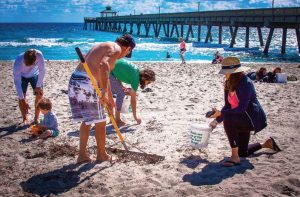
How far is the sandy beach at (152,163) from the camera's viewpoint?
10.7 feet

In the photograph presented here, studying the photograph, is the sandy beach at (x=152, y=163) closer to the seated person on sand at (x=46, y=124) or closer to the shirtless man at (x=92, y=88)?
the seated person on sand at (x=46, y=124)

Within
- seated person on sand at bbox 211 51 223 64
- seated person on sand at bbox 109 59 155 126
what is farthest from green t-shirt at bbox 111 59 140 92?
seated person on sand at bbox 211 51 223 64

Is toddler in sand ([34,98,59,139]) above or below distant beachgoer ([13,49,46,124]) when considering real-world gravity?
below

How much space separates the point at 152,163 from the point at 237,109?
1181 millimetres

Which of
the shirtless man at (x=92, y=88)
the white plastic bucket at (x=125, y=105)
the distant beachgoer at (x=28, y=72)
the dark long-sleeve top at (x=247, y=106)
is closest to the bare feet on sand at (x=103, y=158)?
the shirtless man at (x=92, y=88)

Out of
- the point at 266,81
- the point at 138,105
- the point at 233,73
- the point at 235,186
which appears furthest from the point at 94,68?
the point at 266,81

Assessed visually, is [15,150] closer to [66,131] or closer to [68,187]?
[66,131]

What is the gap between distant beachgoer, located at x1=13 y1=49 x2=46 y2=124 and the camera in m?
4.94

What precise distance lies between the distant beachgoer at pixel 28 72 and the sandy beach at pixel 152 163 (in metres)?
0.61

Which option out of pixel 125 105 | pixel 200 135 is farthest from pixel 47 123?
pixel 200 135

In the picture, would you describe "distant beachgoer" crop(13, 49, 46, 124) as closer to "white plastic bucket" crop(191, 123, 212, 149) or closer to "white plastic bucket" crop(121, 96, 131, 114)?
"white plastic bucket" crop(121, 96, 131, 114)

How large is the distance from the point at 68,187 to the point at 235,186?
5.53 feet

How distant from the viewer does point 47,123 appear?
4922 mm

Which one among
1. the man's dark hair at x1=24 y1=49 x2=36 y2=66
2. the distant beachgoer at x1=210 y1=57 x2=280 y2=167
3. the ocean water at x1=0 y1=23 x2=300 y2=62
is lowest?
the ocean water at x1=0 y1=23 x2=300 y2=62
